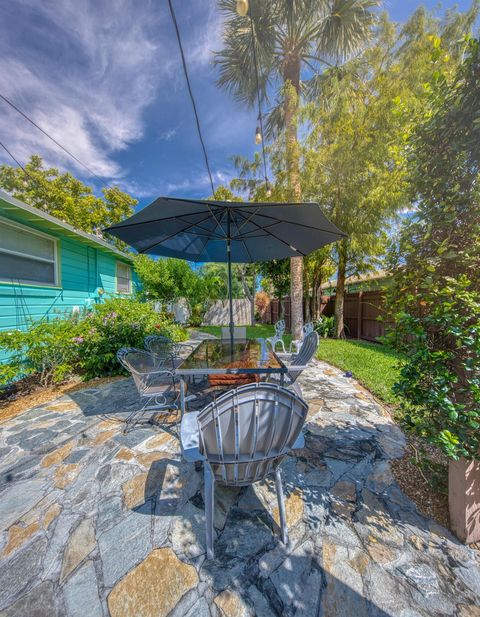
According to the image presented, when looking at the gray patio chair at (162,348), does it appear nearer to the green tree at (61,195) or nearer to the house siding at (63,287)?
the house siding at (63,287)

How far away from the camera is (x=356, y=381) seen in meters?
4.34

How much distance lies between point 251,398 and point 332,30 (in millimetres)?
9802

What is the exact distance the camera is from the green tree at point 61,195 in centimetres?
1398

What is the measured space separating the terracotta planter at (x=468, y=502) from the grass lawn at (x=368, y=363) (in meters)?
1.43

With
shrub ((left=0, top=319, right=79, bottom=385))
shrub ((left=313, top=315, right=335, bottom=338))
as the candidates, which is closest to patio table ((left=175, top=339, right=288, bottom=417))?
shrub ((left=0, top=319, right=79, bottom=385))

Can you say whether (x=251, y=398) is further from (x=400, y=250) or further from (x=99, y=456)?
(x=99, y=456)

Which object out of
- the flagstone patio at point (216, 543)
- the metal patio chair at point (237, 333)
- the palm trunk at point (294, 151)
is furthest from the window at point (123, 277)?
the flagstone patio at point (216, 543)

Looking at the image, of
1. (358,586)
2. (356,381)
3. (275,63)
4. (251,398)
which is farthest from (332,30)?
(358,586)

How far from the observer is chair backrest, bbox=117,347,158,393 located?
2.64 m

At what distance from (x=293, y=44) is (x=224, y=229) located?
22.5ft

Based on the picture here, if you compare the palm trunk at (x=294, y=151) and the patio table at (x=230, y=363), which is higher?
the palm trunk at (x=294, y=151)

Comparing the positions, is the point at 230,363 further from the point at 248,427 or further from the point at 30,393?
the point at 30,393

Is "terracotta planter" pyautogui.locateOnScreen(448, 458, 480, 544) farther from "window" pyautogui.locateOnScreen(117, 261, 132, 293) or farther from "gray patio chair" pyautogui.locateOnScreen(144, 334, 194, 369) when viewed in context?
"window" pyautogui.locateOnScreen(117, 261, 132, 293)

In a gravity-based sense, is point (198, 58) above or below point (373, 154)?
above
